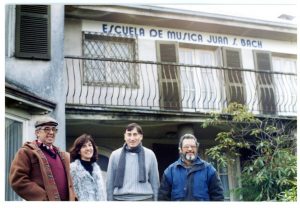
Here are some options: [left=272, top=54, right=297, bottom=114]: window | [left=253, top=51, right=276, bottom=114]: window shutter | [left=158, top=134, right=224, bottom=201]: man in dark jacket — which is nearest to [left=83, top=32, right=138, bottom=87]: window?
[left=253, top=51, right=276, bottom=114]: window shutter

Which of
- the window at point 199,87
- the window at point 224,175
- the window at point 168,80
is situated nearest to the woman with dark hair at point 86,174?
the window at point 224,175

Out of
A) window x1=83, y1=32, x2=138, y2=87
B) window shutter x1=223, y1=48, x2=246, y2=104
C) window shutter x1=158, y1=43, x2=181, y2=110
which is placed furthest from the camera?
window shutter x1=223, y1=48, x2=246, y2=104

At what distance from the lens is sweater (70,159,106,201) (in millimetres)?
5770

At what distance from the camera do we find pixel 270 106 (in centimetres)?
955

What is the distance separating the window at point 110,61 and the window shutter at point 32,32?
85 centimetres

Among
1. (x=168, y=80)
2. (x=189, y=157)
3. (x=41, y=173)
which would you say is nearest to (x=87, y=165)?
(x=41, y=173)

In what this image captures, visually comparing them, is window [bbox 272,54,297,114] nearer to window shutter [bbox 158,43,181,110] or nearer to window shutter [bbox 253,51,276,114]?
window shutter [bbox 253,51,276,114]

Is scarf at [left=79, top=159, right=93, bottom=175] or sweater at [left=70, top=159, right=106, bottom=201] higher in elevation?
scarf at [left=79, top=159, right=93, bottom=175]

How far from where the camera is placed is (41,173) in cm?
555

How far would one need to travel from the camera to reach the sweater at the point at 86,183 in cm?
577

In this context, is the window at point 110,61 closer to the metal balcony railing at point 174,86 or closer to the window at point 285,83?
the metal balcony railing at point 174,86

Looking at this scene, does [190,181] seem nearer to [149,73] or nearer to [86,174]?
[86,174]

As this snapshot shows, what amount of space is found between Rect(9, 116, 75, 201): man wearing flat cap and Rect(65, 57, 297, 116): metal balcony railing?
2429 millimetres
